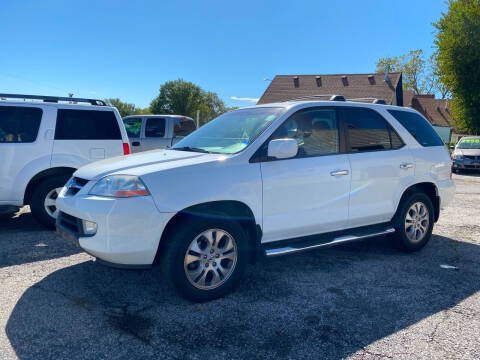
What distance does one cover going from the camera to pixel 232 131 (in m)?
4.32

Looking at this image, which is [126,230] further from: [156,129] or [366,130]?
[156,129]

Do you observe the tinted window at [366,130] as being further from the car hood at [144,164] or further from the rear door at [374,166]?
the car hood at [144,164]

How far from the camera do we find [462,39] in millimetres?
27672

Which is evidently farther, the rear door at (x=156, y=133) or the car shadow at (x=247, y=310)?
the rear door at (x=156, y=133)

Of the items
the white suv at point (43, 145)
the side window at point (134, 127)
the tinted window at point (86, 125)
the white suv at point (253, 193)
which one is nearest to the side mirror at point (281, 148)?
the white suv at point (253, 193)


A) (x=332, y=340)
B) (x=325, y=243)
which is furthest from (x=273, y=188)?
(x=332, y=340)

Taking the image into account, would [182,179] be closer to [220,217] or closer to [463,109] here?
[220,217]

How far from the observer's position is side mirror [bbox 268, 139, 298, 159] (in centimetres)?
368

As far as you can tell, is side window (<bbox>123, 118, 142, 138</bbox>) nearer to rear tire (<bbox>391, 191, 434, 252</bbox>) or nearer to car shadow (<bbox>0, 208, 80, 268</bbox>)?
car shadow (<bbox>0, 208, 80, 268</bbox>)

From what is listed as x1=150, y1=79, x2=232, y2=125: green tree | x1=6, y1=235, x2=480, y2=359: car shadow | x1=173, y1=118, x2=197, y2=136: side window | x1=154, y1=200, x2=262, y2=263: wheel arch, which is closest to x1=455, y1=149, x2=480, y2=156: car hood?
x1=173, y1=118, x2=197, y2=136: side window

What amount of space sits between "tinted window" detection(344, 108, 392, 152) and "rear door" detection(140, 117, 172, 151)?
7269 millimetres

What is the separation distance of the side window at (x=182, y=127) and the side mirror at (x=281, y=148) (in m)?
8.04

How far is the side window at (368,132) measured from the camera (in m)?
4.55

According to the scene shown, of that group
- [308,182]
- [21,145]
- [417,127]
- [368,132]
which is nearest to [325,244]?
[308,182]
